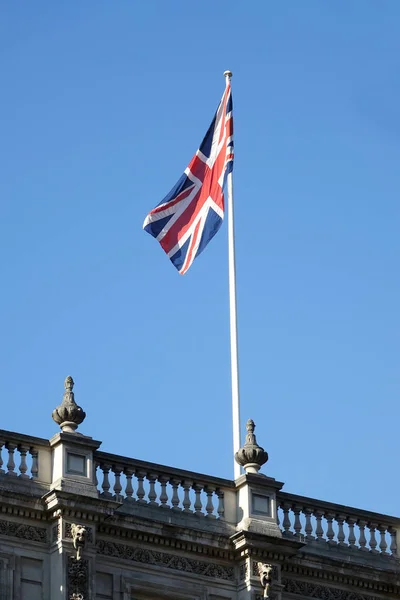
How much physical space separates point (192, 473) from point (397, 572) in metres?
4.99

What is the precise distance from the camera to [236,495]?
45719mm

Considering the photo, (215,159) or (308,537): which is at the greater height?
(215,159)

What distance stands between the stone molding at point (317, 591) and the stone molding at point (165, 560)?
1.40m

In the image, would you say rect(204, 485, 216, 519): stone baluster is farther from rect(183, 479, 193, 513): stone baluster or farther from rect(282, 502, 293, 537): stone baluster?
rect(282, 502, 293, 537): stone baluster

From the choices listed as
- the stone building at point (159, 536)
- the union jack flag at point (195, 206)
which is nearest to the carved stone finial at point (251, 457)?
the stone building at point (159, 536)

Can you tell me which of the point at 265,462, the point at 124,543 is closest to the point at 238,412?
the point at 265,462

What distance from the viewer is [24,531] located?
140 ft

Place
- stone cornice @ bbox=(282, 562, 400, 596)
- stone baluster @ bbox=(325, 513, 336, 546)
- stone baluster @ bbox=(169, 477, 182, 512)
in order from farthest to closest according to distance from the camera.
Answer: stone baluster @ bbox=(325, 513, 336, 546) → stone cornice @ bbox=(282, 562, 400, 596) → stone baluster @ bbox=(169, 477, 182, 512)

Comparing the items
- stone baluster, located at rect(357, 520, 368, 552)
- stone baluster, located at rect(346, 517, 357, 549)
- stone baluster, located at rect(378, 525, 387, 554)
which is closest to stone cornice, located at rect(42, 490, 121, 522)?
stone baluster, located at rect(346, 517, 357, 549)

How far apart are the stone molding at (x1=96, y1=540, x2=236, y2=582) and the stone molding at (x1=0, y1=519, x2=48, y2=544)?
1.11m

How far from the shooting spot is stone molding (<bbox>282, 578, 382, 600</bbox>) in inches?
1791

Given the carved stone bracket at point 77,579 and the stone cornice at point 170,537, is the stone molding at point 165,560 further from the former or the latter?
the carved stone bracket at point 77,579

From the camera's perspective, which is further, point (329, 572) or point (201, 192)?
point (201, 192)

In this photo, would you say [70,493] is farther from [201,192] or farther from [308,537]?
[201,192]
